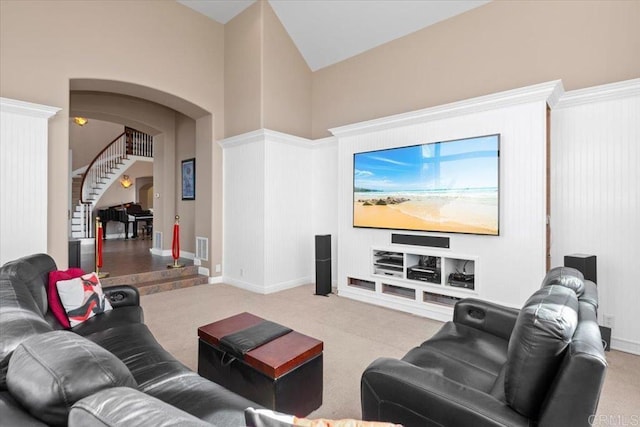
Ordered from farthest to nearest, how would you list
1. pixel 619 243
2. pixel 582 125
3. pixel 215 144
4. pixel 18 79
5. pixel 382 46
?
pixel 215 144, pixel 382 46, pixel 18 79, pixel 582 125, pixel 619 243

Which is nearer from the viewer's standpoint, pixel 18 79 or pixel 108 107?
pixel 18 79

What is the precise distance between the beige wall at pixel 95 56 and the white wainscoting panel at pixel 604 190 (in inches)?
207

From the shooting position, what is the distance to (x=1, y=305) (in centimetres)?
154

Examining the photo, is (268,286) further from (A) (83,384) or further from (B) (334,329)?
(A) (83,384)

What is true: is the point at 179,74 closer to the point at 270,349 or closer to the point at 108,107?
the point at 108,107

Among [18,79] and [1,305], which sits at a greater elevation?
[18,79]

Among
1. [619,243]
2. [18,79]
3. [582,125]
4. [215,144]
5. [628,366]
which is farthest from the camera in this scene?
[215,144]

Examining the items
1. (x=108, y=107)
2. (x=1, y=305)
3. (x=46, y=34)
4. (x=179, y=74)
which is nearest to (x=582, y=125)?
(x=1, y=305)

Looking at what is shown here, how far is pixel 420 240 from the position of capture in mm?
4367

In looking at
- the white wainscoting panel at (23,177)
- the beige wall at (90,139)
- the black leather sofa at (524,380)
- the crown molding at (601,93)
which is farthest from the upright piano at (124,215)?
the crown molding at (601,93)

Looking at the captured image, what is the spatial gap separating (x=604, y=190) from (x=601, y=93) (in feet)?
3.23

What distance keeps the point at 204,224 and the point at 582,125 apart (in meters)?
5.83

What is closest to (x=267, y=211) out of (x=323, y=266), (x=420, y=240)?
(x=323, y=266)

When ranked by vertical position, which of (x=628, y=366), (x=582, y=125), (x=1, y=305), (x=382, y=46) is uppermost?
(x=382, y=46)
